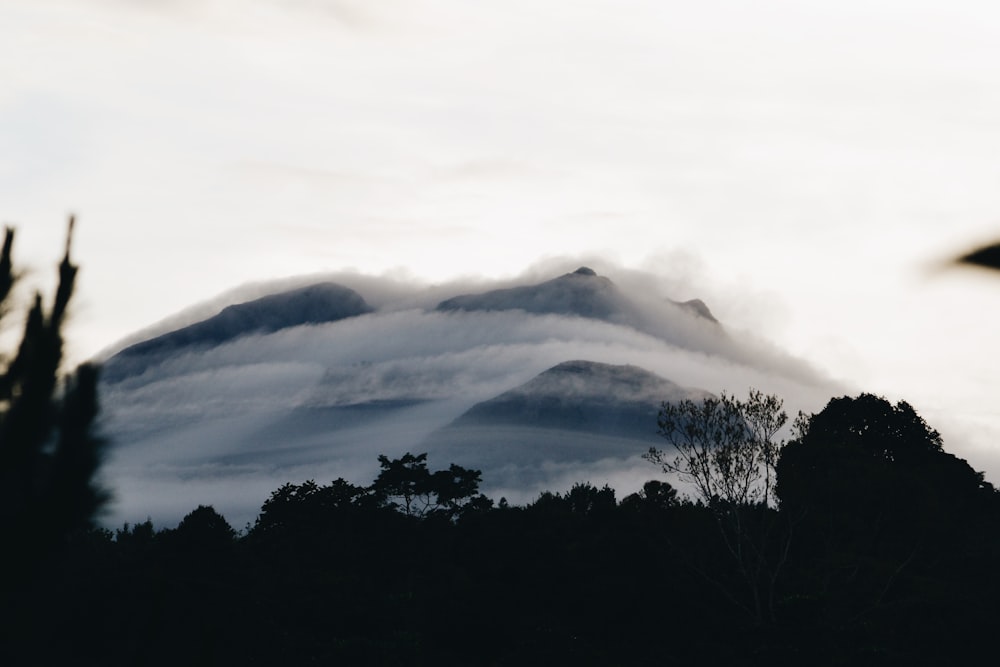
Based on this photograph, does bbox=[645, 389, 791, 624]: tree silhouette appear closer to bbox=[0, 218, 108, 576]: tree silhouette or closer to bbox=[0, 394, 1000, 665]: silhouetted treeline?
bbox=[0, 394, 1000, 665]: silhouetted treeline

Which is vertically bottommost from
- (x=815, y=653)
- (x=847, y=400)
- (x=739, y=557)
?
(x=815, y=653)

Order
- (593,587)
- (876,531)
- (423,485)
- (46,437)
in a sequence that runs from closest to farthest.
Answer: (46,437), (593,587), (876,531), (423,485)

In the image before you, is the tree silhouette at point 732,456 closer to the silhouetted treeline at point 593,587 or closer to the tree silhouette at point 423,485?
the silhouetted treeline at point 593,587

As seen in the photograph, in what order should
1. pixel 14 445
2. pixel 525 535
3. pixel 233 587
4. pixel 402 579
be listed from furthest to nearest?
pixel 402 579 → pixel 525 535 → pixel 233 587 → pixel 14 445

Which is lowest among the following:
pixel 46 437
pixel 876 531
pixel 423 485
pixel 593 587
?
pixel 593 587

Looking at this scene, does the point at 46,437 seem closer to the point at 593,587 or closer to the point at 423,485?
the point at 593,587

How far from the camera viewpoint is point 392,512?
112438mm

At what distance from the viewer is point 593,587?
6525 cm

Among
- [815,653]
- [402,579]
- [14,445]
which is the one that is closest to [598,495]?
[402,579]

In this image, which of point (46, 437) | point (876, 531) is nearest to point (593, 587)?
point (876, 531)

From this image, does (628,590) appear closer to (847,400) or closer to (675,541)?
(675,541)

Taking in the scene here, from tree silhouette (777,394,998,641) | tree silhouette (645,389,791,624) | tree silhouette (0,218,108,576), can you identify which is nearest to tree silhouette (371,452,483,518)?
tree silhouette (777,394,998,641)

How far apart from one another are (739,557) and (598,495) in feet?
221

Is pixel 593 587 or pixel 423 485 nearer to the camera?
pixel 593 587
